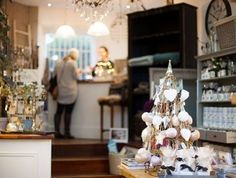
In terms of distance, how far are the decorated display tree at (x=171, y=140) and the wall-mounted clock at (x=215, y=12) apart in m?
3.15

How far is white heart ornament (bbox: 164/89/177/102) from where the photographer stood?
8.41ft

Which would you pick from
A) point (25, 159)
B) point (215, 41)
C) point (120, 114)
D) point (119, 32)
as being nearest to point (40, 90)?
point (25, 159)

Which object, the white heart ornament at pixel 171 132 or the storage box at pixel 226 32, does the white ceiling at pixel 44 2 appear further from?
the white heart ornament at pixel 171 132

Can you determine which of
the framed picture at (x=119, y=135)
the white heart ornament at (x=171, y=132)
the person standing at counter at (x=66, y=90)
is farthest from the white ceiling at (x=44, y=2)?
the white heart ornament at (x=171, y=132)

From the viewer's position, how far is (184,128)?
8.26 ft

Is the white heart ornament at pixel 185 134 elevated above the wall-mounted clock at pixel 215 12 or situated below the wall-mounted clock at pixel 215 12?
below

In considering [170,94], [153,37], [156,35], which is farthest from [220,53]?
[170,94]

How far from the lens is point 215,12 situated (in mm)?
5867

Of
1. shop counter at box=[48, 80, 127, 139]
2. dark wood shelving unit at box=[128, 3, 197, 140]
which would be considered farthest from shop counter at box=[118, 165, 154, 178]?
shop counter at box=[48, 80, 127, 139]

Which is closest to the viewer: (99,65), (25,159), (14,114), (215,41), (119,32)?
(25,159)

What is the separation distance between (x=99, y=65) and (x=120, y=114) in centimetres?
110

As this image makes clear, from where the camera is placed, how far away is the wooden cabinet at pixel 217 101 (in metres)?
4.75

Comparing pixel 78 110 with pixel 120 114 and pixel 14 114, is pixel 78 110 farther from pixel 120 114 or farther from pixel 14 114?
pixel 14 114

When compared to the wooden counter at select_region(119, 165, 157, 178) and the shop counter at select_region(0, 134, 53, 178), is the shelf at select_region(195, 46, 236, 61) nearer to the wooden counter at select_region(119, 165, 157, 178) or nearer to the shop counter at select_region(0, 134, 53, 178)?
the shop counter at select_region(0, 134, 53, 178)
